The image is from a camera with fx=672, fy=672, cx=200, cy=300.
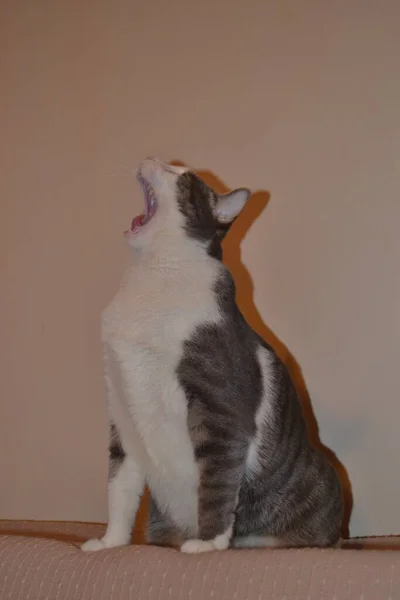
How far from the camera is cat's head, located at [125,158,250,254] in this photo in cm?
131

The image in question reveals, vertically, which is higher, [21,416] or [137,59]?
[137,59]

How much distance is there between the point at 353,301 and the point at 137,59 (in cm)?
95

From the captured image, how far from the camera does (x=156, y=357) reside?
47.3 inches

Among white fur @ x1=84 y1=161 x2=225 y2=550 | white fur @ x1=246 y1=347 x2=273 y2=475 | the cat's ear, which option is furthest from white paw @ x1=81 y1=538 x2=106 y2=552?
the cat's ear

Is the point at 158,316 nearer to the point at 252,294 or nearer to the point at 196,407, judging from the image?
the point at 196,407

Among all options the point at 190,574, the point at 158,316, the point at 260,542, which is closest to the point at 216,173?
the point at 158,316

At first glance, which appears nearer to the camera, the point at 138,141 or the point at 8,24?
the point at 138,141

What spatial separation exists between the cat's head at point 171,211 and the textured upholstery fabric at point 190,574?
567mm

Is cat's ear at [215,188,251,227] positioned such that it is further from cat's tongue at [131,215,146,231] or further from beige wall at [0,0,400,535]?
beige wall at [0,0,400,535]

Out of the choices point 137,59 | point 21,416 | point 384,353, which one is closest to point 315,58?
point 137,59

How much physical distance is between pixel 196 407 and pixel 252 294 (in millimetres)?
657

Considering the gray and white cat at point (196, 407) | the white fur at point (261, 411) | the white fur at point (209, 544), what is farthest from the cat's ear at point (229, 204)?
the white fur at point (209, 544)

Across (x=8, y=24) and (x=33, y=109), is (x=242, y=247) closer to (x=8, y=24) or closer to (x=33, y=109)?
(x=33, y=109)

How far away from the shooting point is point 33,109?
2041 mm
